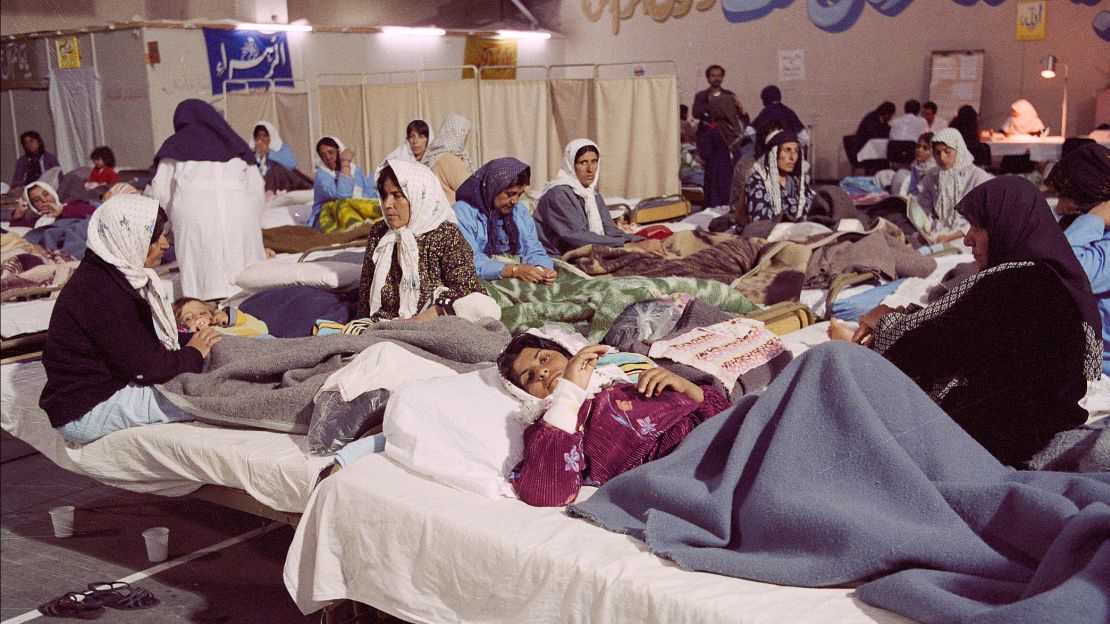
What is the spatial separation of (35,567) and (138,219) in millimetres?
1036

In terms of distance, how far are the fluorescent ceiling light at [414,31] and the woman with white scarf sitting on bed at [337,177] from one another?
123 cm

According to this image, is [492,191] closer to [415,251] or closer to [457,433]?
[415,251]

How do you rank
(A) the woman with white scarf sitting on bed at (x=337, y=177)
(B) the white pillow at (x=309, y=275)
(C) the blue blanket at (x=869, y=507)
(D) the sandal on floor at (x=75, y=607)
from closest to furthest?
(C) the blue blanket at (x=869, y=507) → (D) the sandal on floor at (x=75, y=607) → (B) the white pillow at (x=309, y=275) → (A) the woman with white scarf sitting on bed at (x=337, y=177)

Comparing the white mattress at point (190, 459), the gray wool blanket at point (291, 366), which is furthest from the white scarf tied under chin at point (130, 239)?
the white mattress at point (190, 459)

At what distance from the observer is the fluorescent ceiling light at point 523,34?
14.8 feet

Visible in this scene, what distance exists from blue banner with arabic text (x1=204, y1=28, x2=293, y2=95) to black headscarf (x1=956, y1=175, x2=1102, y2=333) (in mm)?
3098

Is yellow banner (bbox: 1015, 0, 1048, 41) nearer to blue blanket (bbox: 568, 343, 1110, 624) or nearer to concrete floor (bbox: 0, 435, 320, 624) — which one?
blue blanket (bbox: 568, 343, 1110, 624)

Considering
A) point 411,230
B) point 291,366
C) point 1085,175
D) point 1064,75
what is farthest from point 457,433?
point 1064,75

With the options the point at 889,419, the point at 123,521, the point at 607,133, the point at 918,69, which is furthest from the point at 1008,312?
the point at 607,133

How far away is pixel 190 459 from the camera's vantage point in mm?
2660

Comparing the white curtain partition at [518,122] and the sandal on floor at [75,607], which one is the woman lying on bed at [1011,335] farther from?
the white curtain partition at [518,122]

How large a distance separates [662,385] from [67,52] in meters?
3.07

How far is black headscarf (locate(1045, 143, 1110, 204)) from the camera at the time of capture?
280 centimetres

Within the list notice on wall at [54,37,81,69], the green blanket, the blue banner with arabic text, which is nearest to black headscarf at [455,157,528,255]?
the green blanket
